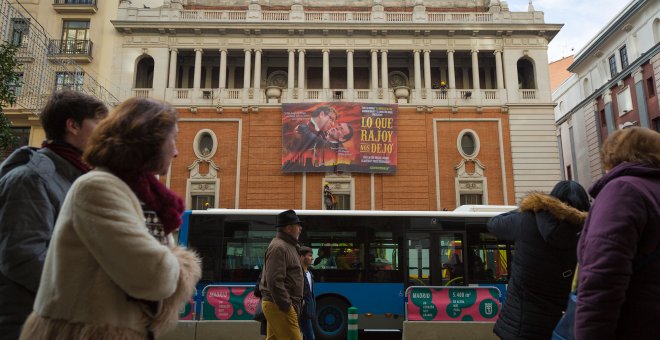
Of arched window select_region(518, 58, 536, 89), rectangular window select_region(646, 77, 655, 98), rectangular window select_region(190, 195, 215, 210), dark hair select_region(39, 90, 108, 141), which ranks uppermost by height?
arched window select_region(518, 58, 536, 89)

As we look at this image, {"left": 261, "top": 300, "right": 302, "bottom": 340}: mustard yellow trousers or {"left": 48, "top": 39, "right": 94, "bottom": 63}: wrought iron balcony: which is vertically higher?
{"left": 48, "top": 39, "right": 94, "bottom": 63}: wrought iron balcony

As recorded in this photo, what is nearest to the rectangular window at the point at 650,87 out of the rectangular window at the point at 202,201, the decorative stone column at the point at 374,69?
the decorative stone column at the point at 374,69

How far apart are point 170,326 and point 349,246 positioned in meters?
9.76

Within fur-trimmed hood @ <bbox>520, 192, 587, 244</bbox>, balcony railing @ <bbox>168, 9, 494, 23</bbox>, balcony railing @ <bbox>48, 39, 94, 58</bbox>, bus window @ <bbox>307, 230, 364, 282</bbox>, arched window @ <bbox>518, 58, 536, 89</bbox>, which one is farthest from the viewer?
arched window @ <bbox>518, 58, 536, 89</bbox>

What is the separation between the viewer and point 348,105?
25312mm

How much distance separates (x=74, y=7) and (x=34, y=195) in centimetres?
2948

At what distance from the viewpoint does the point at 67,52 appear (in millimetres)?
25938

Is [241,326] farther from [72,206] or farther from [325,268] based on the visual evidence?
[72,206]

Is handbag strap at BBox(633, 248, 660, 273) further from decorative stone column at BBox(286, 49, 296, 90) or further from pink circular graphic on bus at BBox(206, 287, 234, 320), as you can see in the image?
decorative stone column at BBox(286, 49, 296, 90)

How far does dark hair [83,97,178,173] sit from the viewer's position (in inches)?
69.4

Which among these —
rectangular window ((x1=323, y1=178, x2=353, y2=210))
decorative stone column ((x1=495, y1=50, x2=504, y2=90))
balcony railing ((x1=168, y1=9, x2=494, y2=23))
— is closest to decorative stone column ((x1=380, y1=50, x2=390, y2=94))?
balcony railing ((x1=168, y1=9, x2=494, y2=23))

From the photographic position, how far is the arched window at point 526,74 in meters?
27.7

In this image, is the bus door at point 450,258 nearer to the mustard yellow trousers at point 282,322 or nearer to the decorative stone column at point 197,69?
the mustard yellow trousers at point 282,322

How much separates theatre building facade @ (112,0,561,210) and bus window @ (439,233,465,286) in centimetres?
1265
